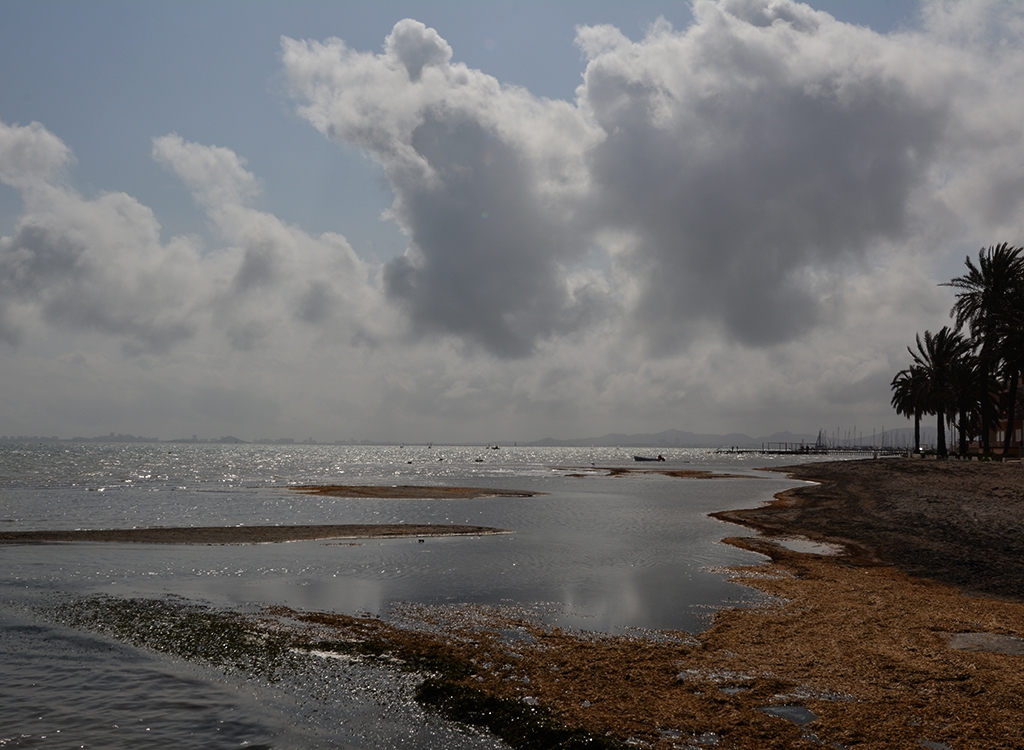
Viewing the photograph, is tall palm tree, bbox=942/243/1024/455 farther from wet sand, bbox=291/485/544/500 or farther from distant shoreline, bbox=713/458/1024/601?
wet sand, bbox=291/485/544/500

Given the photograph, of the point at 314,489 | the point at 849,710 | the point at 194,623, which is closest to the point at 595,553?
the point at 194,623

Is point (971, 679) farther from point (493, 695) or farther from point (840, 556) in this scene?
point (840, 556)

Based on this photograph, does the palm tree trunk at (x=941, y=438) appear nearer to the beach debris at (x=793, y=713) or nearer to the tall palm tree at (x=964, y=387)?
the tall palm tree at (x=964, y=387)

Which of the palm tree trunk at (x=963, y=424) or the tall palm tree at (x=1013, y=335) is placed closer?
the tall palm tree at (x=1013, y=335)

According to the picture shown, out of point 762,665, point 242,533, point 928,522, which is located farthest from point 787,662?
point 242,533

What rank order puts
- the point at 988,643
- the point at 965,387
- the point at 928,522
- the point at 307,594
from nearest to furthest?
the point at 988,643
the point at 307,594
the point at 928,522
the point at 965,387

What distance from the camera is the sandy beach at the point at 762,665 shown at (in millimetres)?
9258

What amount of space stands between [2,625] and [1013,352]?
7237cm

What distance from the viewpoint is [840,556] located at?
1013 inches

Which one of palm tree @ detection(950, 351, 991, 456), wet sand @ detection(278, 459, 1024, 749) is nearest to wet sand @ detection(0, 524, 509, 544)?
wet sand @ detection(278, 459, 1024, 749)

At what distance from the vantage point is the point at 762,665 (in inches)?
474

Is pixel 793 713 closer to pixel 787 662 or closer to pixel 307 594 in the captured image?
pixel 787 662

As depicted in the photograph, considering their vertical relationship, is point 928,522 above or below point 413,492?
above

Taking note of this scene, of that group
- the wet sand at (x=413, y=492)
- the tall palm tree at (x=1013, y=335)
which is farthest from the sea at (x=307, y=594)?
the tall palm tree at (x=1013, y=335)
